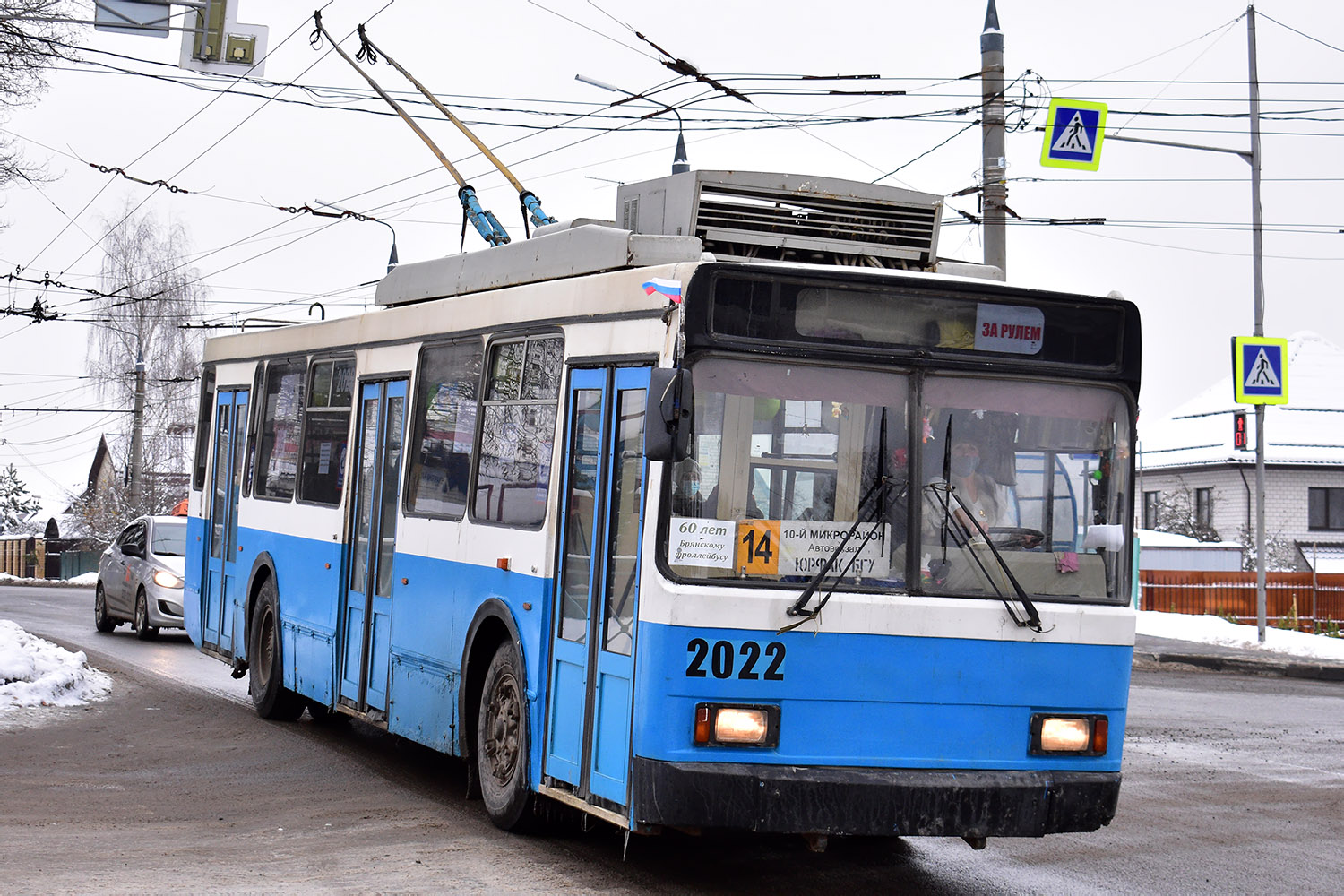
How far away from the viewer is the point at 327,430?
11914 mm

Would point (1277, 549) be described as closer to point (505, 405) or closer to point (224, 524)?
point (224, 524)

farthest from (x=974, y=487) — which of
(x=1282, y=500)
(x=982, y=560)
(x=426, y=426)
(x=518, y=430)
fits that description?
(x=1282, y=500)

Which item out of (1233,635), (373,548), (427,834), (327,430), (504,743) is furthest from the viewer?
(1233,635)

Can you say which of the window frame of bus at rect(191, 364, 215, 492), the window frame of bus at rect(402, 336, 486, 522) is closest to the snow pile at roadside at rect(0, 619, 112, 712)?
the window frame of bus at rect(191, 364, 215, 492)

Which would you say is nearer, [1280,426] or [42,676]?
[42,676]

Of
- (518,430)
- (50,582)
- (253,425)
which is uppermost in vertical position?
(253,425)

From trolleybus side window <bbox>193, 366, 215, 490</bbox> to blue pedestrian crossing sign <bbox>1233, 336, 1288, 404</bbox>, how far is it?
13979 mm

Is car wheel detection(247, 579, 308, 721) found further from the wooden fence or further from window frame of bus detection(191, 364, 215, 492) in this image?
the wooden fence

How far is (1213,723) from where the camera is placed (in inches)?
587

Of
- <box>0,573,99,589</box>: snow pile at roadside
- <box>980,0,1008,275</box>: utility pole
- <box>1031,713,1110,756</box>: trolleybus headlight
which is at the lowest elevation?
<box>0,573,99,589</box>: snow pile at roadside

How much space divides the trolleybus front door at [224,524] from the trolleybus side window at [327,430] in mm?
1908

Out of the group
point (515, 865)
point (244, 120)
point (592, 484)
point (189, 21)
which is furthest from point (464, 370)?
point (244, 120)

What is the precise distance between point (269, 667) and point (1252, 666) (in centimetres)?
1438

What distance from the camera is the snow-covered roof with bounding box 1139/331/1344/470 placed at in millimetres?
50531
